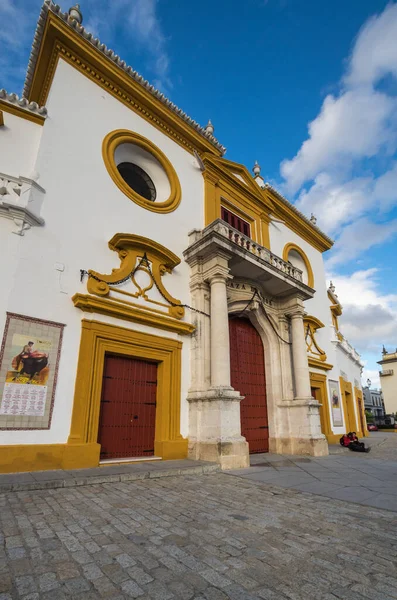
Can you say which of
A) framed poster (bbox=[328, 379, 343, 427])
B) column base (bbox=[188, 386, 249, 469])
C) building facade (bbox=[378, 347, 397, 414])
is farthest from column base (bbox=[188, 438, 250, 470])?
building facade (bbox=[378, 347, 397, 414])

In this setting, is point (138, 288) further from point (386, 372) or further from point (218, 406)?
point (386, 372)

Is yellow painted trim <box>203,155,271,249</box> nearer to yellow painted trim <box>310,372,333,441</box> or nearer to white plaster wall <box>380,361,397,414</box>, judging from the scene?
yellow painted trim <box>310,372,333,441</box>

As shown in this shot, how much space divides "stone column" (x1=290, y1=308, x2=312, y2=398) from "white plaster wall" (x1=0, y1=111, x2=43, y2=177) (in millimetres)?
9046

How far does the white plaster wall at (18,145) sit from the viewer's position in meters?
7.25

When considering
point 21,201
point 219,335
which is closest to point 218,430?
point 219,335

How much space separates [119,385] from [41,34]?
9.13 m

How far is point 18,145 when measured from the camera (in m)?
7.48

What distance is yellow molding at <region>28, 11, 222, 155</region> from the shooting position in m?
8.53

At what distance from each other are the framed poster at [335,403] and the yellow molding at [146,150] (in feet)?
37.1

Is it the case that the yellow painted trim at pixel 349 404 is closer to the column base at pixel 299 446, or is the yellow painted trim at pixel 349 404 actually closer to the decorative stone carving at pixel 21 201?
the column base at pixel 299 446

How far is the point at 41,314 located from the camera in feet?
21.3

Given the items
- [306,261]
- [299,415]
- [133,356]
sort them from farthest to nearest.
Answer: [306,261] < [299,415] < [133,356]

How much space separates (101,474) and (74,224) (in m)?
5.23


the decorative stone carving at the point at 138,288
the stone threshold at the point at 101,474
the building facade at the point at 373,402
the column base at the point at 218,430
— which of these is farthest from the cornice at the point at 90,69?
the building facade at the point at 373,402
